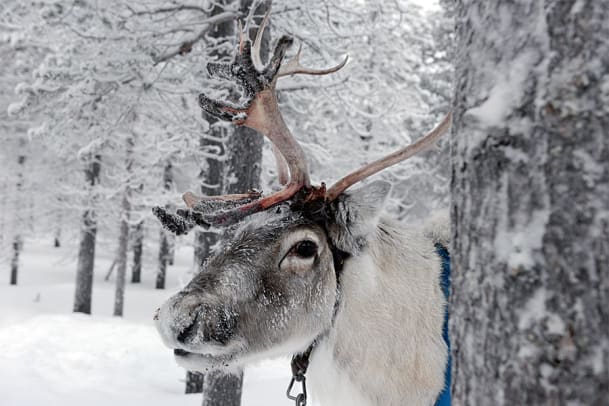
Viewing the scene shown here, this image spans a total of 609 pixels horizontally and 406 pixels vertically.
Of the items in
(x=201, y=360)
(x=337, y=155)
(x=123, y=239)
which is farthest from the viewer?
(x=123, y=239)

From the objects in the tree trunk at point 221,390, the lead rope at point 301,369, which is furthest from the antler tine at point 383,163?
the tree trunk at point 221,390

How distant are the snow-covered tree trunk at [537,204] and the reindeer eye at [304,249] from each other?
1511 mm

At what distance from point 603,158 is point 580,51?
0.61 feet

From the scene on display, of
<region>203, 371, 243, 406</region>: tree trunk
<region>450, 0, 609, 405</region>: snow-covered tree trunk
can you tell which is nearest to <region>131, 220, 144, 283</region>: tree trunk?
<region>203, 371, 243, 406</region>: tree trunk

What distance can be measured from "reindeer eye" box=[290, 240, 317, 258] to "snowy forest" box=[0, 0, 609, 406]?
1.46 ft

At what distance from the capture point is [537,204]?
0.91m

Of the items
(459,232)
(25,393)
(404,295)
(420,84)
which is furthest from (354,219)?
(420,84)

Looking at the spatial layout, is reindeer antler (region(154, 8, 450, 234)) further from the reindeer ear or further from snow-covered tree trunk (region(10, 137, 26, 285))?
snow-covered tree trunk (region(10, 137, 26, 285))

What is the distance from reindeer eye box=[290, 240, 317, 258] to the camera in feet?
8.25

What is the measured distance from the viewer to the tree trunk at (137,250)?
21.2 metres

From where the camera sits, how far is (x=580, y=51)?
2.85 ft

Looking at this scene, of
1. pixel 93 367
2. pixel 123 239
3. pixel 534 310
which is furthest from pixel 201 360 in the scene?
pixel 123 239

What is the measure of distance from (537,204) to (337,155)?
13.0 m

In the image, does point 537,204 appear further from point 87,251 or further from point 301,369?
point 87,251
